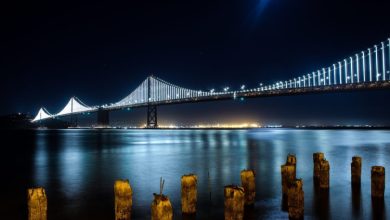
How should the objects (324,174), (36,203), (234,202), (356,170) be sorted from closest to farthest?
(36,203)
(234,202)
(324,174)
(356,170)

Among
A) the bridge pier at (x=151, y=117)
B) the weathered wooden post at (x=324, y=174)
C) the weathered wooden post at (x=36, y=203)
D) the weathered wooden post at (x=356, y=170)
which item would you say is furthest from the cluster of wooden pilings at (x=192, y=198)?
the bridge pier at (x=151, y=117)

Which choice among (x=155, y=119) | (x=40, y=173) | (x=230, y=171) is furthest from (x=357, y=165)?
(x=155, y=119)

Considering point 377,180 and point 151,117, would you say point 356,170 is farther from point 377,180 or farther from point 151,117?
point 151,117

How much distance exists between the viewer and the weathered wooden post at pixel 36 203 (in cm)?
629

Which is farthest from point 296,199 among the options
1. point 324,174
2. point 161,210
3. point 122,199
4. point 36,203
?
point 36,203

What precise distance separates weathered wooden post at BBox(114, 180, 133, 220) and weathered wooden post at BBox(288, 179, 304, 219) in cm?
268

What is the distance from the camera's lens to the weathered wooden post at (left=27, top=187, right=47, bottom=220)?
20.6 ft

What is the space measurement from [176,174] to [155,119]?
84.3 metres

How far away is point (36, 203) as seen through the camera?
20.8 ft

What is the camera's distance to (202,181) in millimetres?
12586

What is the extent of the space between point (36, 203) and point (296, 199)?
4107 mm

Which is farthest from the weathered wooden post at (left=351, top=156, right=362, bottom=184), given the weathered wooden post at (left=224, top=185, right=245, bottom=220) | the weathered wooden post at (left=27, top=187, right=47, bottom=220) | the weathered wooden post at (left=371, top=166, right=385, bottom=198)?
the weathered wooden post at (left=27, top=187, right=47, bottom=220)

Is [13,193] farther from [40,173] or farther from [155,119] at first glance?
[155,119]

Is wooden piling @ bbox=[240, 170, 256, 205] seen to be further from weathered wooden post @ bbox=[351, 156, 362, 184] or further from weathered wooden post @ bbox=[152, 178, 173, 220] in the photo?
weathered wooden post @ bbox=[351, 156, 362, 184]
